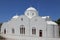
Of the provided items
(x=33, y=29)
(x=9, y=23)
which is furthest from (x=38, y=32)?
(x=9, y=23)

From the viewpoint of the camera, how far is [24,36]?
119ft

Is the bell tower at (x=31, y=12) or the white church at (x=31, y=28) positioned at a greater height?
the bell tower at (x=31, y=12)

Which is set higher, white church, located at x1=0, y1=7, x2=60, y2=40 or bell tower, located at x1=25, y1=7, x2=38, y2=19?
bell tower, located at x1=25, y1=7, x2=38, y2=19

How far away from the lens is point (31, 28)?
36.7 metres

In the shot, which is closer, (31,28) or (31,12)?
(31,28)

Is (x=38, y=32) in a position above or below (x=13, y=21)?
below

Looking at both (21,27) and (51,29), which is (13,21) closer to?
(21,27)

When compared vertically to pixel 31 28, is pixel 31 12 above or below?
above

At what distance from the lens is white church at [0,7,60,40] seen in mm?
34781

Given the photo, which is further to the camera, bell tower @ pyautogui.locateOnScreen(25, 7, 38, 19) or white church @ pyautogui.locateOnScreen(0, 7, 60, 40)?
bell tower @ pyautogui.locateOnScreen(25, 7, 38, 19)

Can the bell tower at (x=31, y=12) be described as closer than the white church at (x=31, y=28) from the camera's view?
No

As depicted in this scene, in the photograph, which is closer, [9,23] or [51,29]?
[51,29]

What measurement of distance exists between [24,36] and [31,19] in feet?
14.6

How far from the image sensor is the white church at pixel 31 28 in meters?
34.8
